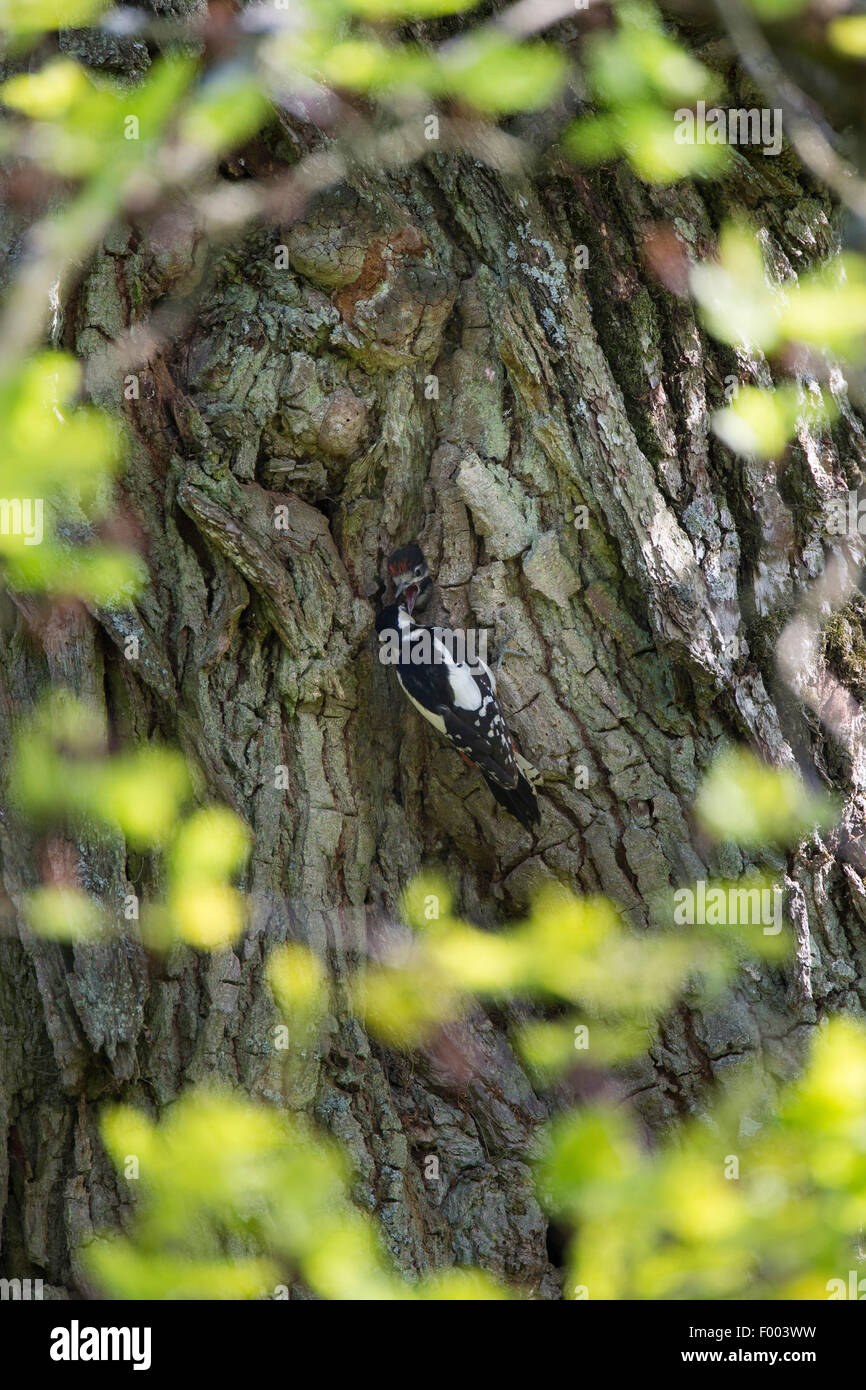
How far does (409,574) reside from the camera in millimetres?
3340

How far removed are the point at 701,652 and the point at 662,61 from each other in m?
1.52

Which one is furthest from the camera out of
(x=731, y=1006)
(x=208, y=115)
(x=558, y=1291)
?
(x=731, y=1006)

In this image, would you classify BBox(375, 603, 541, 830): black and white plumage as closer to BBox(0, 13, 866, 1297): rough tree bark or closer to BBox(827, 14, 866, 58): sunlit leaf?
BBox(0, 13, 866, 1297): rough tree bark

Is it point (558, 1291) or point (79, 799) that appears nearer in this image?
point (79, 799)

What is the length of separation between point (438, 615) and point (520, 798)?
61 centimetres

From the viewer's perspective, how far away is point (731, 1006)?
312 centimetres

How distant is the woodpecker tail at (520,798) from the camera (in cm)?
321

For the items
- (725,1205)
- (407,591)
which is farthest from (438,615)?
(725,1205)

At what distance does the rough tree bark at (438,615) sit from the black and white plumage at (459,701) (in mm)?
93

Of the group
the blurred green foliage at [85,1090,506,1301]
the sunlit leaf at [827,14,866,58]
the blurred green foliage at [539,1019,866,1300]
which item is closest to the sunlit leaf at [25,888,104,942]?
the blurred green foliage at [85,1090,506,1301]

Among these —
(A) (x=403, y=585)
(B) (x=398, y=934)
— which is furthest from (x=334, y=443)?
(B) (x=398, y=934)

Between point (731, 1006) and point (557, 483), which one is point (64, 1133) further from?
point (557, 483)

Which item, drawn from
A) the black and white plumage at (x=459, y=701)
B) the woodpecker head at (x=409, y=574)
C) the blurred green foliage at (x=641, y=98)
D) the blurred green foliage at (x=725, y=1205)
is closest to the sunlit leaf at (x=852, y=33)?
the blurred green foliage at (x=641, y=98)

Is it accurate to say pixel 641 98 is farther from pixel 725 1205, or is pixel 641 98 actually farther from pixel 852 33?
pixel 725 1205
